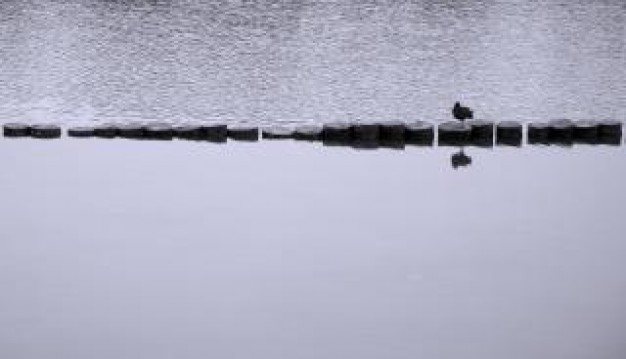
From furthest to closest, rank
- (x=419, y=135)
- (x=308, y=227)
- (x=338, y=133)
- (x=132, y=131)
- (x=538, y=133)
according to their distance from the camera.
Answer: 1. (x=132, y=131)
2. (x=338, y=133)
3. (x=538, y=133)
4. (x=419, y=135)
5. (x=308, y=227)

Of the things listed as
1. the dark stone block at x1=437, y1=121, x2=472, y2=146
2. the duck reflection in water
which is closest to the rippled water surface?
the dark stone block at x1=437, y1=121, x2=472, y2=146

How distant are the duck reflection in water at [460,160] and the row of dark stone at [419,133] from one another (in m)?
0.74

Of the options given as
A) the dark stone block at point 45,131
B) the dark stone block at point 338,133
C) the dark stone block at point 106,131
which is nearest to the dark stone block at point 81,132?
the dark stone block at point 106,131

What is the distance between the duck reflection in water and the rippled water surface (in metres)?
4.16

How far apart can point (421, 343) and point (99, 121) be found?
38.3ft

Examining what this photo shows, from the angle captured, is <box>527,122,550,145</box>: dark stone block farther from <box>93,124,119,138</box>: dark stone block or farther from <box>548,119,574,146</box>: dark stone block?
<box>93,124,119,138</box>: dark stone block

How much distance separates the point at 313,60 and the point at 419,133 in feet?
32.2

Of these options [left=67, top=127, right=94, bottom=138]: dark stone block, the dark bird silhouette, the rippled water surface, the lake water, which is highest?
the rippled water surface

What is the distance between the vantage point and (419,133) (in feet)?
51.9

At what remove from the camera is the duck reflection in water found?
14.4 metres

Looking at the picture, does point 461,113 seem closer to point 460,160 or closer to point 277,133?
point 460,160

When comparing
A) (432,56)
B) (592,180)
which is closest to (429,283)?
(592,180)

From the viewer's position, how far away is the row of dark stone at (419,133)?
15859 millimetres

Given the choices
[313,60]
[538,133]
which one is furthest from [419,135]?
[313,60]
